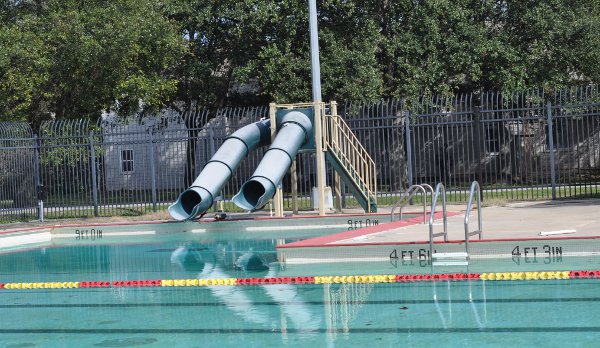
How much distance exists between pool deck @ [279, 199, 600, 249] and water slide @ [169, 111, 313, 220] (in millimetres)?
3874

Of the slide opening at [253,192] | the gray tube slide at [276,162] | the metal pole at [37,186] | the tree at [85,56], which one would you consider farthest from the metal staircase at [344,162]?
the tree at [85,56]

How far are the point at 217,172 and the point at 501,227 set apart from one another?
293 inches

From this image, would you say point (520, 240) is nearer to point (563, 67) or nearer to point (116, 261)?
point (116, 261)

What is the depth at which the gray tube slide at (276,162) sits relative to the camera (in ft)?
64.5

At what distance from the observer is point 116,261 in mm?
15758

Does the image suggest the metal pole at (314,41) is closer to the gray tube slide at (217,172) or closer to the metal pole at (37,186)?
the gray tube slide at (217,172)

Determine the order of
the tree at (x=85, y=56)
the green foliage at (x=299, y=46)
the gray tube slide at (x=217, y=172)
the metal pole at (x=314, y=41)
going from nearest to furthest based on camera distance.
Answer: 1. the gray tube slide at (x=217, y=172)
2. the metal pole at (x=314, y=41)
3. the tree at (x=85, y=56)
4. the green foliage at (x=299, y=46)

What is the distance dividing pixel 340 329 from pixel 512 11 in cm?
2597

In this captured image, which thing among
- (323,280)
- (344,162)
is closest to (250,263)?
(323,280)

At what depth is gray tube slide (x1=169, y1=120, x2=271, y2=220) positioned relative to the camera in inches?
779

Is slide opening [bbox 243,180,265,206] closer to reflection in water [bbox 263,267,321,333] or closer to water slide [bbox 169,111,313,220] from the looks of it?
water slide [bbox 169,111,313,220]

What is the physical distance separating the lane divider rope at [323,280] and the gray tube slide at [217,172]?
697 cm

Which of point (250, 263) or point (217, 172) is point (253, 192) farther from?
point (250, 263)

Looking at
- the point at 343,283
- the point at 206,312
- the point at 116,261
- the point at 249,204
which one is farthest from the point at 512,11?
the point at 206,312
